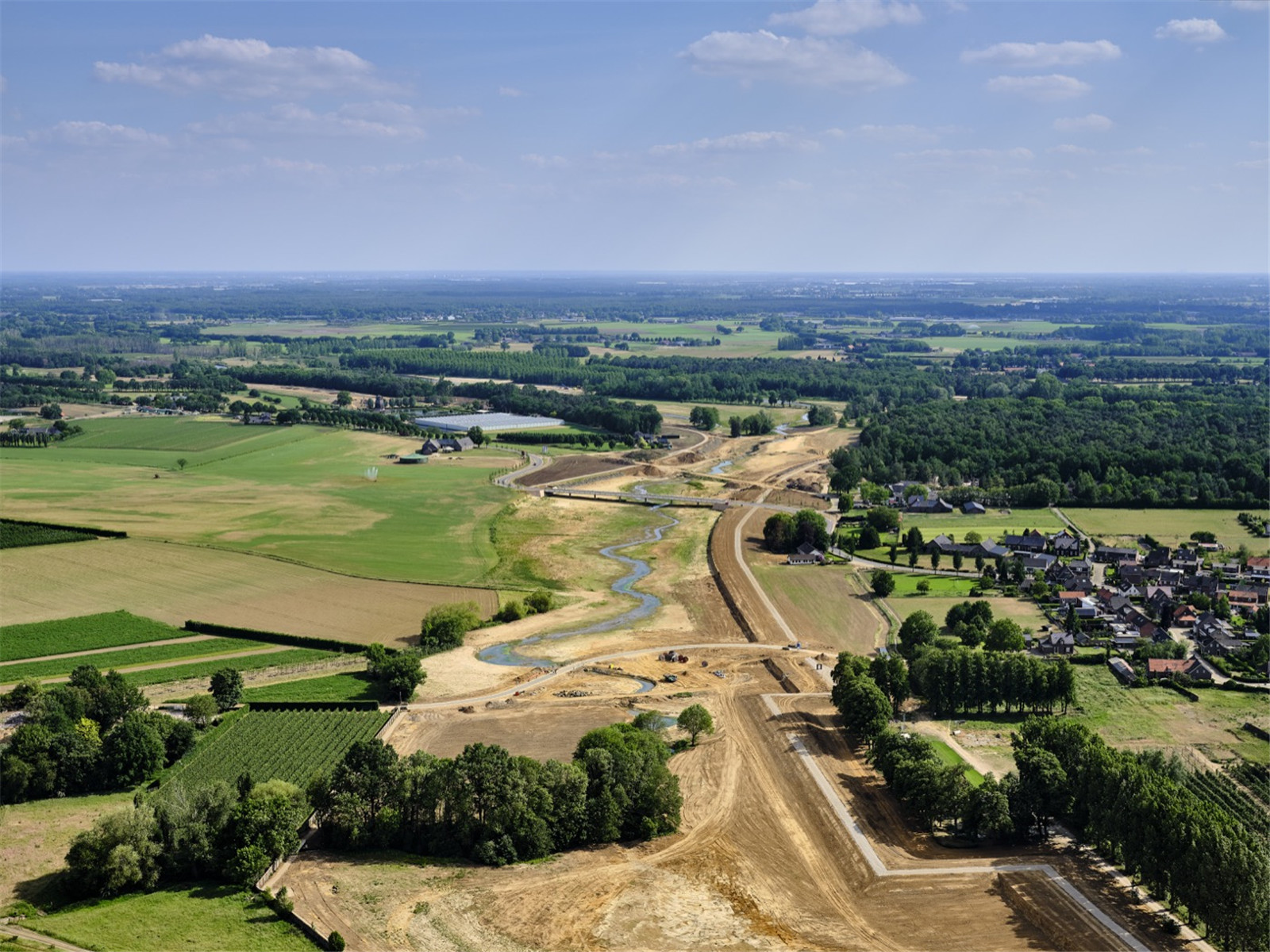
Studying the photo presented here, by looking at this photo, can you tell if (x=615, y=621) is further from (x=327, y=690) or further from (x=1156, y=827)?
(x=1156, y=827)

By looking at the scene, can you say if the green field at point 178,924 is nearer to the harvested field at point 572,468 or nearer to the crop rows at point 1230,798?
the crop rows at point 1230,798

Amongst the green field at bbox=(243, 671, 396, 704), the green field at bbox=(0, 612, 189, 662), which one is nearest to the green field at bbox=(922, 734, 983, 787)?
the green field at bbox=(243, 671, 396, 704)

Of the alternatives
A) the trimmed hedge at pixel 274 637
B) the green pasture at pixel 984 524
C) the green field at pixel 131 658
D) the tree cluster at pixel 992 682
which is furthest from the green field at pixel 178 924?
the green pasture at pixel 984 524

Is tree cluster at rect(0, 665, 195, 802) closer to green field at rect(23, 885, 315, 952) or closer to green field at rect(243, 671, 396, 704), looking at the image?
green field at rect(243, 671, 396, 704)

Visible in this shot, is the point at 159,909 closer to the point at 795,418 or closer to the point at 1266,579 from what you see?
the point at 1266,579

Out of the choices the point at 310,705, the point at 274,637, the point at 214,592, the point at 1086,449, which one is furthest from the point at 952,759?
the point at 1086,449
